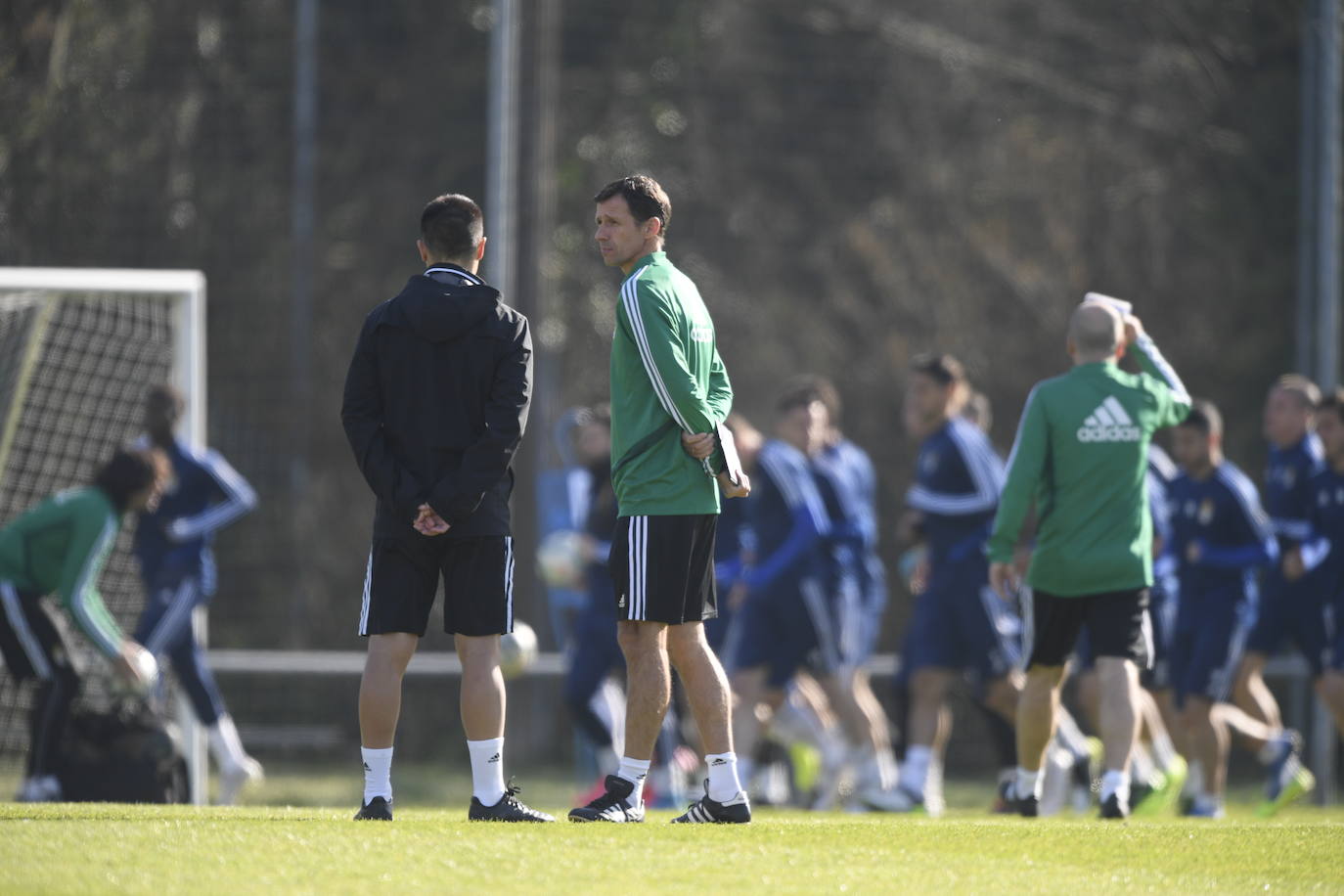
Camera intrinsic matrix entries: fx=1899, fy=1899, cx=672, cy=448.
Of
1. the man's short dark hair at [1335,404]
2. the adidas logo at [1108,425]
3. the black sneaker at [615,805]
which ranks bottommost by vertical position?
the black sneaker at [615,805]

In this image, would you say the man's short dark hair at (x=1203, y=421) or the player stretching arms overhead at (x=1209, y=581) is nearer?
the player stretching arms overhead at (x=1209, y=581)

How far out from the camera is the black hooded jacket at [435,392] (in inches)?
245

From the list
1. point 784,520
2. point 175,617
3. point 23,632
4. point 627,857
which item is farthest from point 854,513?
point 627,857

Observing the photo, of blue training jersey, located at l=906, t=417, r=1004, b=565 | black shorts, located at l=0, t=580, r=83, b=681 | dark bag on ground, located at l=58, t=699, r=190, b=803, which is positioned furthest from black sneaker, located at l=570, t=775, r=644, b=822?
black shorts, located at l=0, t=580, r=83, b=681

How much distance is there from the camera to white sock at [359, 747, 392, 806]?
630 cm

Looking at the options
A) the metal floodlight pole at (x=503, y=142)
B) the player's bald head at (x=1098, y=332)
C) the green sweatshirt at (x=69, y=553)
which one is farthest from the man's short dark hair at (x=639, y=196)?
the metal floodlight pole at (x=503, y=142)

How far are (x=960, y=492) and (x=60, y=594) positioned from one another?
15.6ft

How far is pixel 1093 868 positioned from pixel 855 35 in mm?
12765

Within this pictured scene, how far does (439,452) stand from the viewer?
6258 mm

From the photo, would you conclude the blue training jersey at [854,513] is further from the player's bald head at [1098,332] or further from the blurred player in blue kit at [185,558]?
the player's bald head at [1098,332]

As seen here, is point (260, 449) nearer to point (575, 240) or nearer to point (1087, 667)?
point (575, 240)

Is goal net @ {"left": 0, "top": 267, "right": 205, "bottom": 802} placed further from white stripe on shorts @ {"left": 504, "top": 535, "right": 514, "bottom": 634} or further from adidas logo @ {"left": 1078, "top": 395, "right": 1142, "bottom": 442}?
adidas logo @ {"left": 1078, "top": 395, "right": 1142, "bottom": 442}

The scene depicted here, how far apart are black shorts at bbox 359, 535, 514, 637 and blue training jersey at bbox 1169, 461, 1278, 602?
575 centimetres

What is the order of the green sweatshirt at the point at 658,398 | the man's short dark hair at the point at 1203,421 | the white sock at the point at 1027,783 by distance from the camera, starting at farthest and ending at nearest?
the man's short dark hair at the point at 1203,421
the white sock at the point at 1027,783
the green sweatshirt at the point at 658,398
